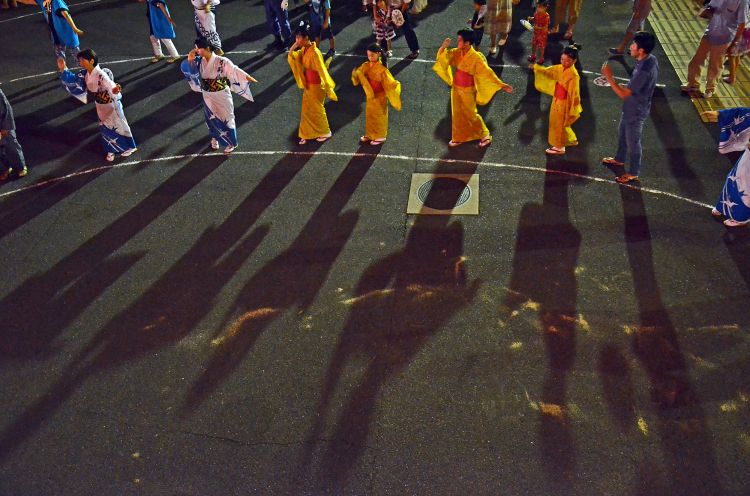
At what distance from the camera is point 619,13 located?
529 inches

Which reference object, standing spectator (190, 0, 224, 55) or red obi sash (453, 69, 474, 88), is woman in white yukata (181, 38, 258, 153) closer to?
standing spectator (190, 0, 224, 55)

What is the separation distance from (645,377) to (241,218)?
5119 mm

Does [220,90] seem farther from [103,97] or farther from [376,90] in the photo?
[376,90]

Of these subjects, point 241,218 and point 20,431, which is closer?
point 20,431

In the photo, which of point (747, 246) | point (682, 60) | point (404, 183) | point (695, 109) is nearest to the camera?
point (747, 246)

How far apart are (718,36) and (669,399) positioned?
6.64m

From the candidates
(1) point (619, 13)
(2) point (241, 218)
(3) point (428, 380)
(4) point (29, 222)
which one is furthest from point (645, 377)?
(1) point (619, 13)

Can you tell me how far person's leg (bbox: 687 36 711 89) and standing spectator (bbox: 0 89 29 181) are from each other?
1041 centimetres

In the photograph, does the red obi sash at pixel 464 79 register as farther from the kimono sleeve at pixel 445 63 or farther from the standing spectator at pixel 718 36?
the standing spectator at pixel 718 36

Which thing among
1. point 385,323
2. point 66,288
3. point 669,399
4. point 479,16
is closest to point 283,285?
point 385,323

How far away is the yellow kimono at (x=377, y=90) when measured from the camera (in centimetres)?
886

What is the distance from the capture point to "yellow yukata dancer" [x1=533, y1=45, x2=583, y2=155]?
26.7 ft

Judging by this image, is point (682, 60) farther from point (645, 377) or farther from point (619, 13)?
point (645, 377)

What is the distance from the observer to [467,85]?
8828 millimetres
